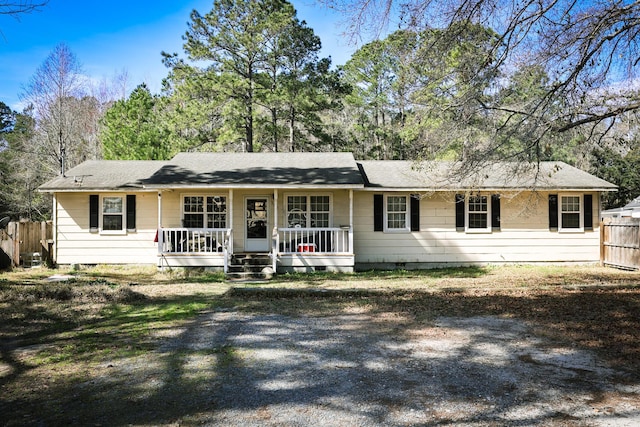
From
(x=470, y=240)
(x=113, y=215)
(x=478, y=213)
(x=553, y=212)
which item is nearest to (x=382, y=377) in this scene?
(x=470, y=240)

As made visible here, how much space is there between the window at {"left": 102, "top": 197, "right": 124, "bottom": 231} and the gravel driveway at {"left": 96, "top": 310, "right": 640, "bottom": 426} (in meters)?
9.91

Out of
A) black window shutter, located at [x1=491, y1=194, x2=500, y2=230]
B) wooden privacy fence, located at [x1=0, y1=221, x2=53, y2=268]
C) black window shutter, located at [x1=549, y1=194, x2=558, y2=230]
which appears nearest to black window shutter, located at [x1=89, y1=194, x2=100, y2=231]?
wooden privacy fence, located at [x1=0, y1=221, x2=53, y2=268]

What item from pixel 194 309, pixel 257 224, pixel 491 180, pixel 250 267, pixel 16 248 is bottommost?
pixel 194 309

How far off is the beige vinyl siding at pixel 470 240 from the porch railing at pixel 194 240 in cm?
444

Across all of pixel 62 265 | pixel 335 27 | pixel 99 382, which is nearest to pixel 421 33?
pixel 335 27

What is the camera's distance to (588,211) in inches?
619

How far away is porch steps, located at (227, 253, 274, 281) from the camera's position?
43.7 ft

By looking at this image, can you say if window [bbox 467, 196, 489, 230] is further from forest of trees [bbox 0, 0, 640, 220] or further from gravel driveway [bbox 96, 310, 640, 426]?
gravel driveway [bbox 96, 310, 640, 426]

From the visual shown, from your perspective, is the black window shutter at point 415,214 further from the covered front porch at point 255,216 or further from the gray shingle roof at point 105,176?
the gray shingle roof at point 105,176

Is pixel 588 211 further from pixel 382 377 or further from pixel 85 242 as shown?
pixel 85 242

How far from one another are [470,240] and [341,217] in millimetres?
4543

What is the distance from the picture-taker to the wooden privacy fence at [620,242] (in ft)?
46.5

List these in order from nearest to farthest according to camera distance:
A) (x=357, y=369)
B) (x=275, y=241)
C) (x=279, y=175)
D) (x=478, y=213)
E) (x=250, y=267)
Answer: (x=357, y=369) → (x=250, y=267) → (x=275, y=241) → (x=279, y=175) → (x=478, y=213)

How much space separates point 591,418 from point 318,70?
2111cm
